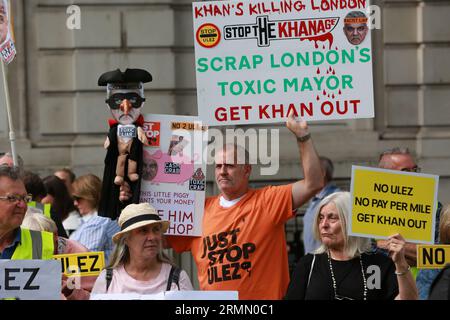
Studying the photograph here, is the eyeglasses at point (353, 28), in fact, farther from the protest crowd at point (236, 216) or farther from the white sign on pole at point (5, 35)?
the white sign on pole at point (5, 35)

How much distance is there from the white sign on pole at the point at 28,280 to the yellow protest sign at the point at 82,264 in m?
0.80

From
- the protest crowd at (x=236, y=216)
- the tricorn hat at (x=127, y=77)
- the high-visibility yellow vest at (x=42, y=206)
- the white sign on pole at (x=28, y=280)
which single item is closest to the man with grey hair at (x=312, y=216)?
the protest crowd at (x=236, y=216)

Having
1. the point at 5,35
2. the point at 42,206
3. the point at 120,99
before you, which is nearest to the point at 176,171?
the point at 120,99

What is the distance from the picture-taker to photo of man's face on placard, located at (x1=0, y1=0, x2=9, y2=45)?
8.47 metres

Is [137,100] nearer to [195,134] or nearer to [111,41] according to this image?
[195,134]

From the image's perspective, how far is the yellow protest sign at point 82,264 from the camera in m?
6.70

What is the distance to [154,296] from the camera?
19.0 feet

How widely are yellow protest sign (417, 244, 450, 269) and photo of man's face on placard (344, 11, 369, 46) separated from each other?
4.53 ft

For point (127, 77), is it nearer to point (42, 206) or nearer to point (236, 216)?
point (236, 216)

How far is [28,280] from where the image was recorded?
19.2 ft

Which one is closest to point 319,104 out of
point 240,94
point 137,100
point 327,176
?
point 240,94

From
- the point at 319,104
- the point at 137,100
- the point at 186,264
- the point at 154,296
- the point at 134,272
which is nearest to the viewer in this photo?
the point at 154,296

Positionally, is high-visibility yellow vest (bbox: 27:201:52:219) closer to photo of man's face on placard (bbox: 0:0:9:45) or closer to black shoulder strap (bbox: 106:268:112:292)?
photo of man's face on placard (bbox: 0:0:9:45)
